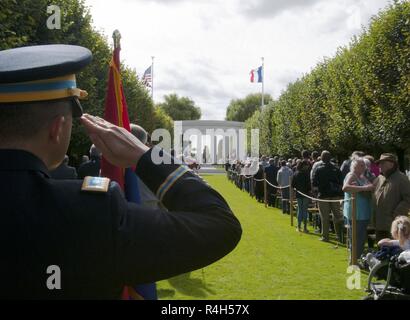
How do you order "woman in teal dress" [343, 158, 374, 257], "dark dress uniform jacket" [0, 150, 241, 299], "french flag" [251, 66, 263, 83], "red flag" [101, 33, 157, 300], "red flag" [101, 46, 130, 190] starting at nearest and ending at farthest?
"dark dress uniform jacket" [0, 150, 241, 299] → "red flag" [101, 33, 157, 300] → "red flag" [101, 46, 130, 190] → "woman in teal dress" [343, 158, 374, 257] → "french flag" [251, 66, 263, 83]

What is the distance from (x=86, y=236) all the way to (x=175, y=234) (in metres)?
0.27

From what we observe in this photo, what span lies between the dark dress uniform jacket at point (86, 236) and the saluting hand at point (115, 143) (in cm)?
17

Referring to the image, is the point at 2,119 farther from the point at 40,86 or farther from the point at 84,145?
the point at 84,145

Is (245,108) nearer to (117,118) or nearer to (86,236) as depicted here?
(117,118)

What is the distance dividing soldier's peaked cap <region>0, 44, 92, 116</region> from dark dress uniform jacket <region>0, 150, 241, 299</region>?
19cm

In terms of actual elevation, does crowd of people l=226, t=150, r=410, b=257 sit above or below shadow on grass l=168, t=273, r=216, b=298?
above

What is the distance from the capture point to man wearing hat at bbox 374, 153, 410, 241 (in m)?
9.01

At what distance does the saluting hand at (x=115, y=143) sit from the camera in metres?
1.82

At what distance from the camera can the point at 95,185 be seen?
172cm

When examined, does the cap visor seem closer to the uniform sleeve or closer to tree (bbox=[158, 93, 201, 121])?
the uniform sleeve

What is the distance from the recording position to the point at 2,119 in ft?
5.55

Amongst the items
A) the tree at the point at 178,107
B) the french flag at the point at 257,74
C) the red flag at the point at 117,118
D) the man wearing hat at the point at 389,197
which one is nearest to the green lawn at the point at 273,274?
the man wearing hat at the point at 389,197

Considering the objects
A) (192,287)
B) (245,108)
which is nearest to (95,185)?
(192,287)

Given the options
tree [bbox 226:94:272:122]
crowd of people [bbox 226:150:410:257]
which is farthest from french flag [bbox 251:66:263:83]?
tree [bbox 226:94:272:122]
